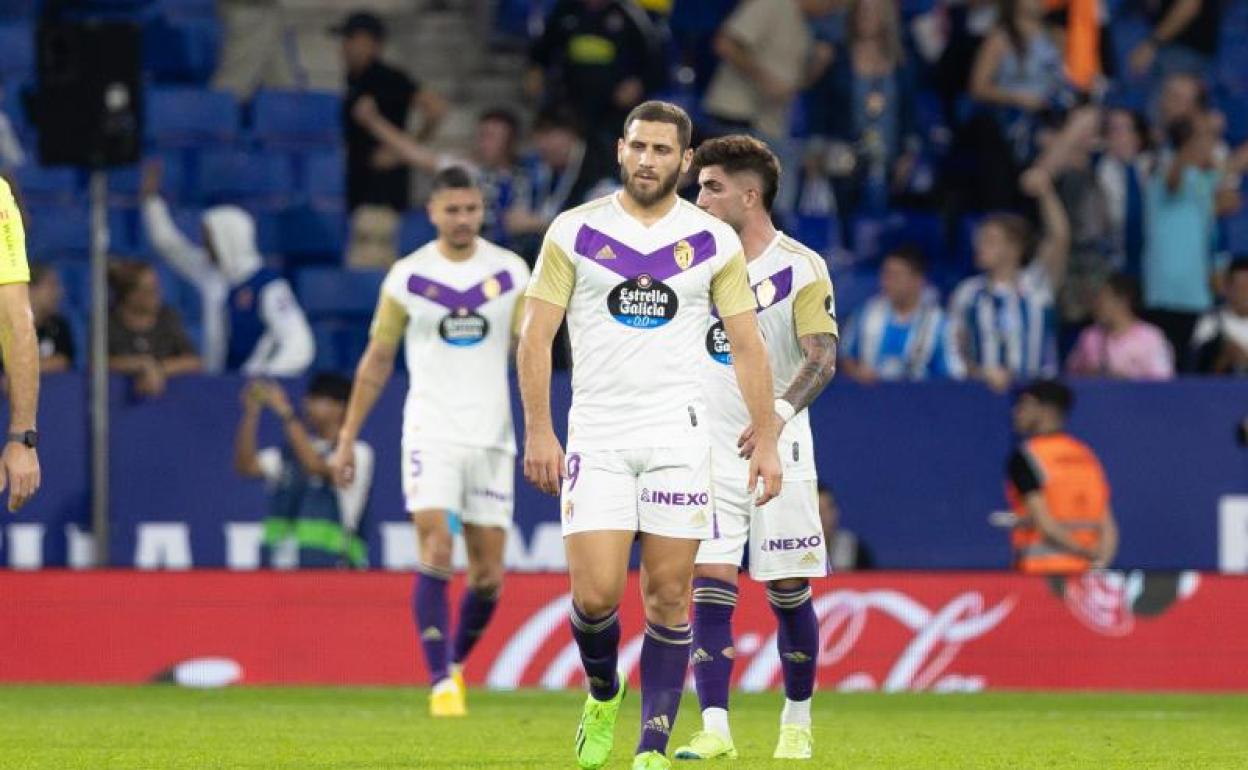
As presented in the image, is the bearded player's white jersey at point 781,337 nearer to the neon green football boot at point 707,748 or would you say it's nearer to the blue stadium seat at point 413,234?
the neon green football boot at point 707,748

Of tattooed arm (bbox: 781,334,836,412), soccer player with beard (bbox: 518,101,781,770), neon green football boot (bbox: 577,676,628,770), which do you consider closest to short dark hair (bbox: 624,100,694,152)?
soccer player with beard (bbox: 518,101,781,770)

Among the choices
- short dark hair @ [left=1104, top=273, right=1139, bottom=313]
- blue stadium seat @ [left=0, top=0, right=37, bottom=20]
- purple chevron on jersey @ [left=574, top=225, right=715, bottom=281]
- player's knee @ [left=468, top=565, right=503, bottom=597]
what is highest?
blue stadium seat @ [left=0, top=0, right=37, bottom=20]

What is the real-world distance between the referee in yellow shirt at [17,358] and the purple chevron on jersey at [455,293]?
12.9ft

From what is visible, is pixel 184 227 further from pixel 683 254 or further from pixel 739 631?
pixel 683 254

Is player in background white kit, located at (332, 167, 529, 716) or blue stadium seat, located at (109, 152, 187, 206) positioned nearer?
player in background white kit, located at (332, 167, 529, 716)

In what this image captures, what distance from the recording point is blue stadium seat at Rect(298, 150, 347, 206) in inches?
757

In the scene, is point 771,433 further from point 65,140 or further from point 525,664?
point 65,140

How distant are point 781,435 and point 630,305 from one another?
Answer: 62.9 inches

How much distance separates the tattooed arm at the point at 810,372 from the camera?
9820 millimetres

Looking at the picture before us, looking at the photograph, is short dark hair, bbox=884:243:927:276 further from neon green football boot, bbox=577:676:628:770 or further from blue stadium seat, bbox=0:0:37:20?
neon green football boot, bbox=577:676:628:770

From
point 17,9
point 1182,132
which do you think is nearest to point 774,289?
point 1182,132

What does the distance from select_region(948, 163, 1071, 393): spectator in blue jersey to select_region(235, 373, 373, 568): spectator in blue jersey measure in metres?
3.94

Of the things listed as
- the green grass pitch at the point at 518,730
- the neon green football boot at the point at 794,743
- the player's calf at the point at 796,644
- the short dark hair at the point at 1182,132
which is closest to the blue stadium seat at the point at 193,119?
the green grass pitch at the point at 518,730

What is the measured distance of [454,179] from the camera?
1262 cm
